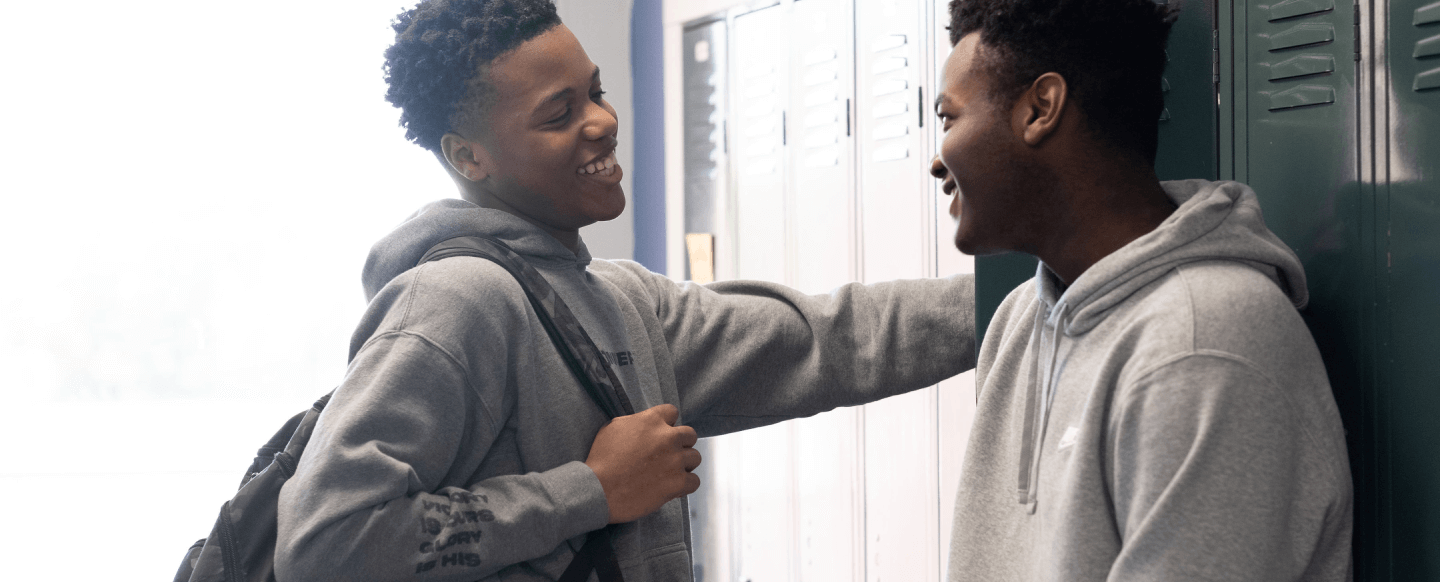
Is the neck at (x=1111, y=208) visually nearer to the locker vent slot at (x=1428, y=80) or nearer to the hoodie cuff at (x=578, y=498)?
the locker vent slot at (x=1428, y=80)

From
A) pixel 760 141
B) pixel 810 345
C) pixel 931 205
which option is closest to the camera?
pixel 810 345

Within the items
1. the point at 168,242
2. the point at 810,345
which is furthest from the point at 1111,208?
the point at 168,242

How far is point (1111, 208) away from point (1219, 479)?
28 centimetres

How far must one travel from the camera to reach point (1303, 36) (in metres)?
0.91

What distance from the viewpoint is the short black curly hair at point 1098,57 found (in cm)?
89

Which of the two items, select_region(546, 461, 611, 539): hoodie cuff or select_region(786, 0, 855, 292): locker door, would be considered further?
select_region(786, 0, 855, 292): locker door

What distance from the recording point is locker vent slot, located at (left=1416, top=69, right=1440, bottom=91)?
2.66 feet

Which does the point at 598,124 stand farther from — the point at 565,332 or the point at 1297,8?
the point at 1297,8

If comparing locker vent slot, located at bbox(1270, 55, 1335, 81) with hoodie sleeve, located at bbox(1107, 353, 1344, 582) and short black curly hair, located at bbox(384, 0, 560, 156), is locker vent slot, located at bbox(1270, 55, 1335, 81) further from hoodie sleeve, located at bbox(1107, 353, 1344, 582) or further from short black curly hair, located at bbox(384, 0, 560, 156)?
short black curly hair, located at bbox(384, 0, 560, 156)

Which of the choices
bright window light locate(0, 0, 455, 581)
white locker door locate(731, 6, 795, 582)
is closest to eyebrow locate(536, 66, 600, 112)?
white locker door locate(731, 6, 795, 582)

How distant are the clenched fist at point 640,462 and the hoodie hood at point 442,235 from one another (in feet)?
0.81

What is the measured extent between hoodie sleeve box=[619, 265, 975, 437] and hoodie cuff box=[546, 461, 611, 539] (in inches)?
12.0

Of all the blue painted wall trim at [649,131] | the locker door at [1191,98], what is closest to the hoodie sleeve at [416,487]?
the locker door at [1191,98]

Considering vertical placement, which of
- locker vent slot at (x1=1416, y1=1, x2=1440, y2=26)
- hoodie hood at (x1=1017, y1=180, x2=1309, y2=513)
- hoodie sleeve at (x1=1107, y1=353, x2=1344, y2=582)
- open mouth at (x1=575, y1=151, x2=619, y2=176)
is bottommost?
hoodie sleeve at (x1=1107, y1=353, x2=1344, y2=582)
